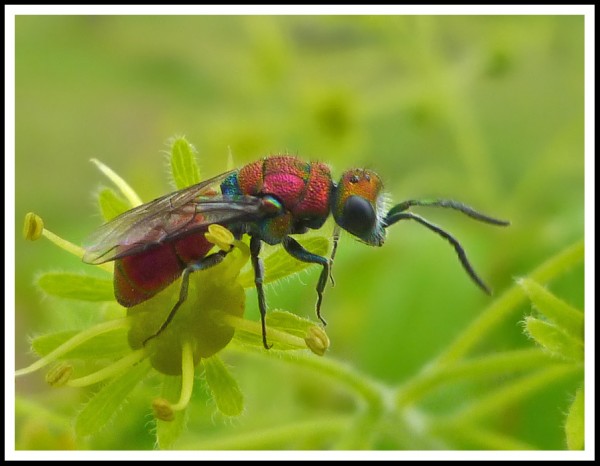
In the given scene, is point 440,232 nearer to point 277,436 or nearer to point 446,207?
point 446,207

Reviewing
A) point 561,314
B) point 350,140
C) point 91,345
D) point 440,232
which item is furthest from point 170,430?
point 350,140

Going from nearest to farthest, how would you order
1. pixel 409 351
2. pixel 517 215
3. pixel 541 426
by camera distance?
pixel 541 426 < pixel 409 351 < pixel 517 215

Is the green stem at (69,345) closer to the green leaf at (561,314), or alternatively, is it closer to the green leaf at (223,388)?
the green leaf at (223,388)

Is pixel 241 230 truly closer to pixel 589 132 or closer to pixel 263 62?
pixel 589 132

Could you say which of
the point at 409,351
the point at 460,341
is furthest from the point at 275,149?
the point at 460,341

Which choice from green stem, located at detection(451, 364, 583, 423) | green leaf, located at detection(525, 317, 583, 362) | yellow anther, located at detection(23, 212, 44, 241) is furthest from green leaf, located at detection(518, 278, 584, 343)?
yellow anther, located at detection(23, 212, 44, 241)
